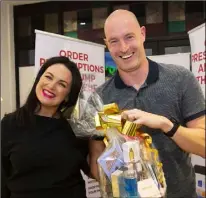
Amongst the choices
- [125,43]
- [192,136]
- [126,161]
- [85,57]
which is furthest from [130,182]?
[85,57]

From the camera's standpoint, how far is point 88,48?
2.57 feet

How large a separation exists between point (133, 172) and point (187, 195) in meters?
0.17

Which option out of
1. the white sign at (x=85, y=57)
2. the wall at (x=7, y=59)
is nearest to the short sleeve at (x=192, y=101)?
the white sign at (x=85, y=57)

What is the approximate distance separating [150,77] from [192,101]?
10 cm

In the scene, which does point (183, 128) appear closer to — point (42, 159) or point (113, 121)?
point (113, 121)

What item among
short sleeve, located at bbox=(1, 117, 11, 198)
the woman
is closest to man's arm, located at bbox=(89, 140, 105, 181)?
the woman

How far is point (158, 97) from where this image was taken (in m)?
0.61

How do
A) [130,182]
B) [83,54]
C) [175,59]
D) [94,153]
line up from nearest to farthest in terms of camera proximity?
[130,182] → [175,59] → [94,153] → [83,54]

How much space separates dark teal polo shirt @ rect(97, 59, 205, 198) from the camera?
0.58 m

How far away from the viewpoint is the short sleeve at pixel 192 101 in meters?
0.57

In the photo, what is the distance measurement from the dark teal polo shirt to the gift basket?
0.03 m

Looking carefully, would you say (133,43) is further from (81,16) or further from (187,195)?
(187,195)

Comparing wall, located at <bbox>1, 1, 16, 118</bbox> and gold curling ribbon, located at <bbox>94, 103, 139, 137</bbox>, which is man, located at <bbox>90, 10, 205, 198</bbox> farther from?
wall, located at <bbox>1, 1, 16, 118</bbox>

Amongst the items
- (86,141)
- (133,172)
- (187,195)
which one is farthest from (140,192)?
(86,141)
